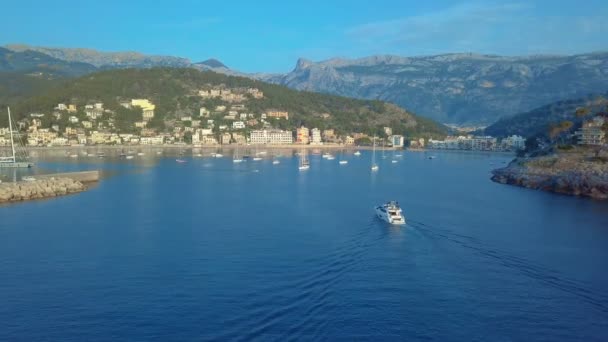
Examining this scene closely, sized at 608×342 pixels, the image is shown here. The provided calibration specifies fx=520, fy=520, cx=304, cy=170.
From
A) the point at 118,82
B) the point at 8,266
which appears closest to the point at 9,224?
the point at 8,266

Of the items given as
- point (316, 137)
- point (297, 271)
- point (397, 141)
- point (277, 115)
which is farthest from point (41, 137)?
point (297, 271)

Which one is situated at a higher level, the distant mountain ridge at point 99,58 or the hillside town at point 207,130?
the distant mountain ridge at point 99,58

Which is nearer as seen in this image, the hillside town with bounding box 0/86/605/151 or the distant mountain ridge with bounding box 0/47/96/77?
the hillside town with bounding box 0/86/605/151

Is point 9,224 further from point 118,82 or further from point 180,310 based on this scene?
point 118,82

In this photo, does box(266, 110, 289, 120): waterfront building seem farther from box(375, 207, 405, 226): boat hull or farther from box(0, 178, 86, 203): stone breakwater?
box(375, 207, 405, 226): boat hull

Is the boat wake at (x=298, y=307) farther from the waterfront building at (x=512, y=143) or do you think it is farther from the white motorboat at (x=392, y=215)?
the waterfront building at (x=512, y=143)

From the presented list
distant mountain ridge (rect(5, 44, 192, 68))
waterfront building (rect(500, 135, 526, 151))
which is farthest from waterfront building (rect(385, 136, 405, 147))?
distant mountain ridge (rect(5, 44, 192, 68))

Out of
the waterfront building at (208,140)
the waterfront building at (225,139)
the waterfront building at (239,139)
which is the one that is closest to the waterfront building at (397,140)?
the waterfront building at (239,139)
